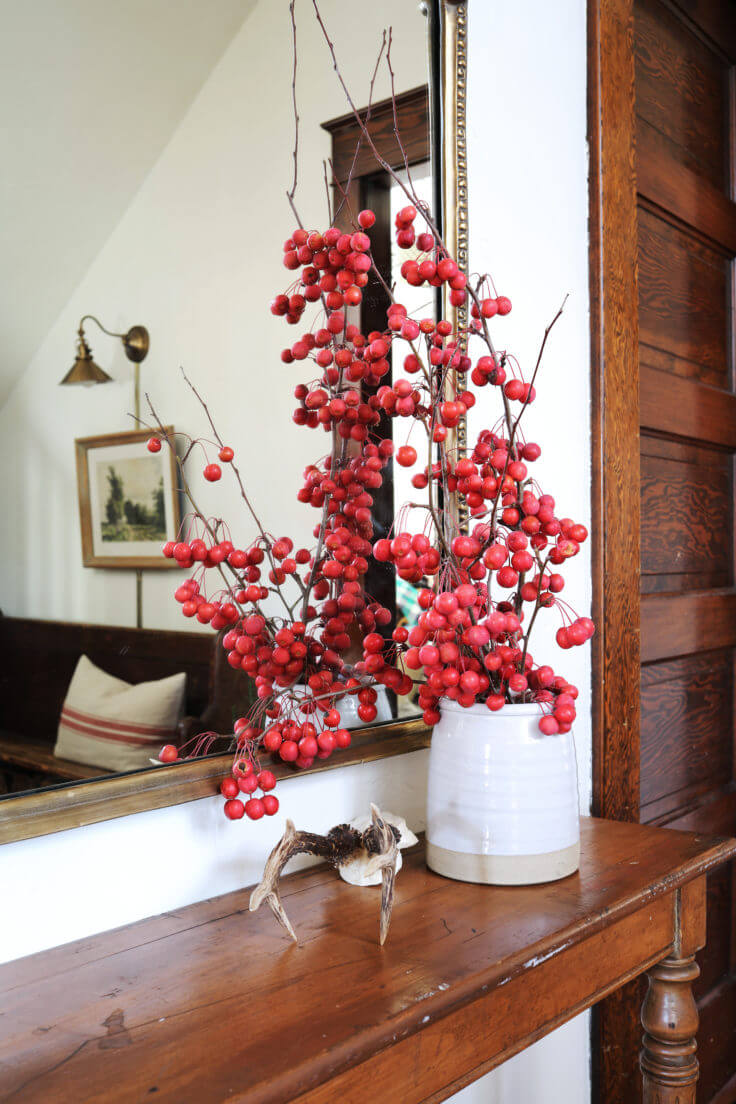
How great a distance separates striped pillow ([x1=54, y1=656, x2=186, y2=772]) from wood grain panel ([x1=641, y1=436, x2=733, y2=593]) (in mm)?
1050

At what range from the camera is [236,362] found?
111cm

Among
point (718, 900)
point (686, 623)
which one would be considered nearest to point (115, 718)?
point (686, 623)

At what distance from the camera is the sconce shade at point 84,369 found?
0.95 meters

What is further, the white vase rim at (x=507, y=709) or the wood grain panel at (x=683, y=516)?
the wood grain panel at (x=683, y=516)

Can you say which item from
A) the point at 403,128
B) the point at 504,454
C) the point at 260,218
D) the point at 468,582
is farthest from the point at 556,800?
the point at 403,128

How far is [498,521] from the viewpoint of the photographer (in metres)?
1.14

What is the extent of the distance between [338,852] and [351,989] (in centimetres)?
24

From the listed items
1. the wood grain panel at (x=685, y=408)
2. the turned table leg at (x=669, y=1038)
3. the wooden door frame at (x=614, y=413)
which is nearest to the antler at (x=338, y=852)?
the turned table leg at (x=669, y=1038)

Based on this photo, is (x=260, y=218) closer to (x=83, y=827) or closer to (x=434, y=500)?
(x=434, y=500)

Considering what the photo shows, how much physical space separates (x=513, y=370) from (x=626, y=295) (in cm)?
34

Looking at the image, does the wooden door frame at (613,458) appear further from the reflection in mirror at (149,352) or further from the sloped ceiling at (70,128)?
the sloped ceiling at (70,128)

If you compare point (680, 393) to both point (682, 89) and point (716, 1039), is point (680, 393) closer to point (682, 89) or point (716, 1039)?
point (682, 89)

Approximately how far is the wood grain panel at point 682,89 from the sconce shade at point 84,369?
1309 mm

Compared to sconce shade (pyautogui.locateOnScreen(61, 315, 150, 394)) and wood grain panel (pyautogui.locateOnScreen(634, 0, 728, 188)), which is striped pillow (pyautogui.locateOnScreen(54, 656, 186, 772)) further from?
wood grain panel (pyautogui.locateOnScreen(634, 0, 728, 188))
